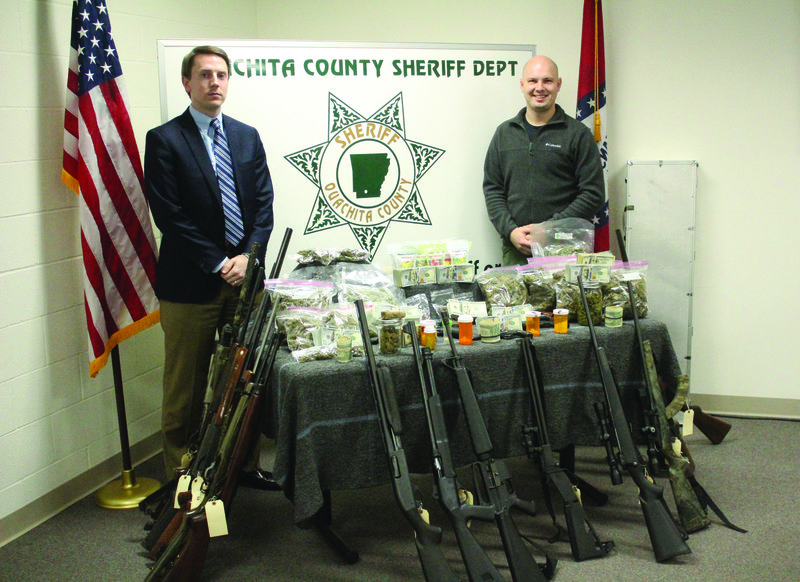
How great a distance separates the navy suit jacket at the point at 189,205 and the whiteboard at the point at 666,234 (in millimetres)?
2036

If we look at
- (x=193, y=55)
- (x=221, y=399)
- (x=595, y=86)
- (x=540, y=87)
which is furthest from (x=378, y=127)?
Result: (x=221, y=399)

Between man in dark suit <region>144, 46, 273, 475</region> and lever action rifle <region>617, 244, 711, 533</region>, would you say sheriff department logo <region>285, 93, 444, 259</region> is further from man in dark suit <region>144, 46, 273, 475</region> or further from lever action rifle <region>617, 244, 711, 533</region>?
lever action rifle <region>617, 244, 711, 533</region>

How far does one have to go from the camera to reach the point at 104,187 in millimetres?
2941

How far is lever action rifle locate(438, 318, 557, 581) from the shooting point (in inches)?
83.1

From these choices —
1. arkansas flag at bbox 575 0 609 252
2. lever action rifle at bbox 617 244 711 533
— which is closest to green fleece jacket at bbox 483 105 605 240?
arkansas flag at bbox 575 0 609 252

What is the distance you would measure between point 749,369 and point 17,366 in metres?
3.58

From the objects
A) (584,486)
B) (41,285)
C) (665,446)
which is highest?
(41,285)

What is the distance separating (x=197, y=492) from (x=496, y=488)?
939mm

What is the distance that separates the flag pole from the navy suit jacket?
0.42 meters

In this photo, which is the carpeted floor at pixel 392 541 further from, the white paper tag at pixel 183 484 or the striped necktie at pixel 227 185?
the striped necktie at pixel 227 185

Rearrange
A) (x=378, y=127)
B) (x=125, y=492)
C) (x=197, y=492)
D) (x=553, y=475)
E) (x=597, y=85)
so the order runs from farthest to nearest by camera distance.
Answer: (x=597, y=85)
(x=378, y=127)
(x=125, y=492)
(x=553, y=475)
(x=197, y=492)

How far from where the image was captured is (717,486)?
303 cm

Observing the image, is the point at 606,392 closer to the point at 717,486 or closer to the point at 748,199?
the point at 717,486

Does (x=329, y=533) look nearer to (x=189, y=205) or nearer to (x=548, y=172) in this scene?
(x=189, y=205)
